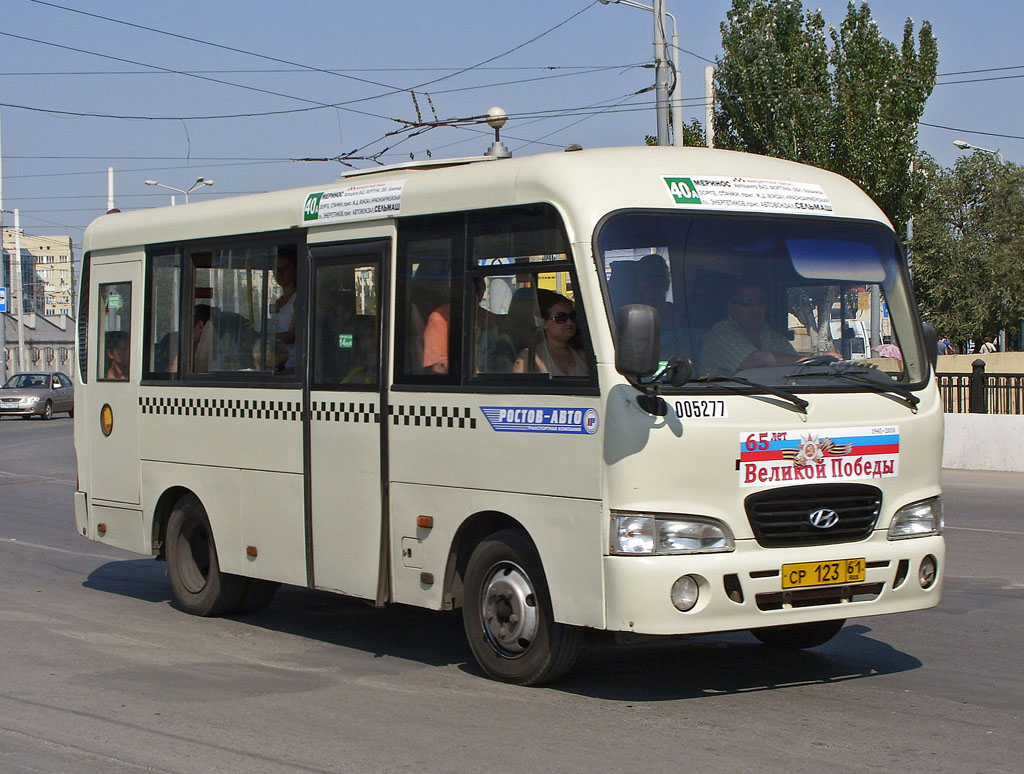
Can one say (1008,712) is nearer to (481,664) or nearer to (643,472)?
(643,472)

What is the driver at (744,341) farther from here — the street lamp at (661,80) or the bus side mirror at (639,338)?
the street lamp at (661,80)

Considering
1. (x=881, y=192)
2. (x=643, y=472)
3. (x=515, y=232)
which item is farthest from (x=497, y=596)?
(x=881, y=192)

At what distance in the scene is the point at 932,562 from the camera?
24.8ft

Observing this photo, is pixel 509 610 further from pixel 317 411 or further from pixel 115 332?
pixel 115 332

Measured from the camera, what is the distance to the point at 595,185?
7270mm

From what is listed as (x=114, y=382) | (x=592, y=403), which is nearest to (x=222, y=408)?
(x=114, y=382)

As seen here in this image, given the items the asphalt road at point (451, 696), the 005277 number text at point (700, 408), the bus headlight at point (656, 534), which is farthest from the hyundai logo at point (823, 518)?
the asphalt road at point (451, 696)

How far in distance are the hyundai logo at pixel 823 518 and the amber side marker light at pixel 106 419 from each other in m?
5.92

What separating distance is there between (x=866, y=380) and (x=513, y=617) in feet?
7.25

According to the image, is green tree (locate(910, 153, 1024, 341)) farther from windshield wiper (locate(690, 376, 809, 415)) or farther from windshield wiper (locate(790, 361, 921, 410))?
windshield wiper (locate(690, 376, 809, 415))

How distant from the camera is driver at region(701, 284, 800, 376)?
7184mm

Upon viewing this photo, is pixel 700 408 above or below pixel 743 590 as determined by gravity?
above

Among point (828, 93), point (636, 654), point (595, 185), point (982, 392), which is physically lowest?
point (636, 654)

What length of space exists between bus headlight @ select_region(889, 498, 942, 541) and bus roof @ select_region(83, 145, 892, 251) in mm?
1606
